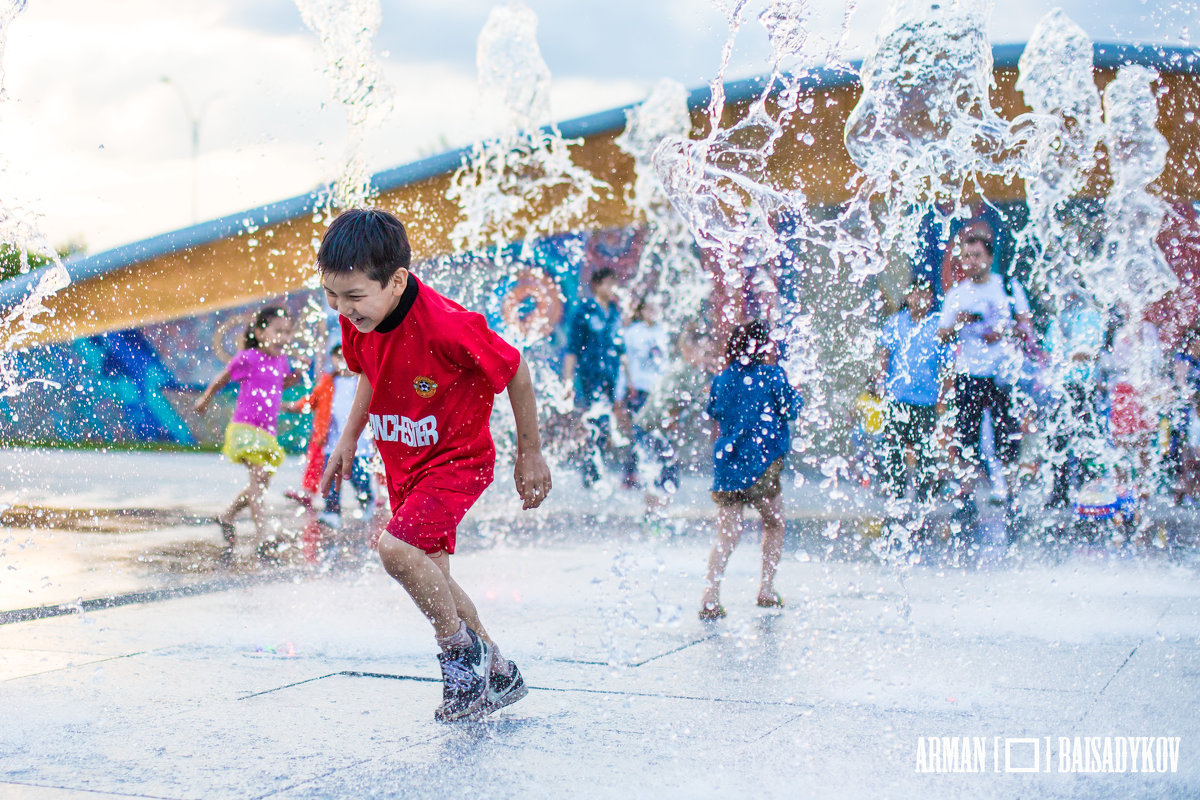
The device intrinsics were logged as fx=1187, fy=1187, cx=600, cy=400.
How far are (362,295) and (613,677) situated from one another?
4.99 feet

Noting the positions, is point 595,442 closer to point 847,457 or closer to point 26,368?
point 847,457

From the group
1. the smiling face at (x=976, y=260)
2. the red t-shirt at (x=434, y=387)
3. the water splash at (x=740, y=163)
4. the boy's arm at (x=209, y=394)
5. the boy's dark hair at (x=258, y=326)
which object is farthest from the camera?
the boy's dark hair at (x=258, y=326)

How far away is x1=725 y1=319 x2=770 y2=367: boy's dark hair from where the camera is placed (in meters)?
5.36

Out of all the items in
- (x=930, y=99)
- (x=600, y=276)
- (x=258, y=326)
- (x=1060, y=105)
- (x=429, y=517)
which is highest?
(x=1060, y=105)

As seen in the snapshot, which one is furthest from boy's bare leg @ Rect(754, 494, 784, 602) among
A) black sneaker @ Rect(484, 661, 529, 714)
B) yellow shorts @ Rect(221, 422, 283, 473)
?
yellow shorts @ Rect(221, 422, 283, 473)

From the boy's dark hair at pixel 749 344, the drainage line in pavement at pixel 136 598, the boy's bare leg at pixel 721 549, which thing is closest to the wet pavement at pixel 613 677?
the drainage line in pavement at pixel 136 598

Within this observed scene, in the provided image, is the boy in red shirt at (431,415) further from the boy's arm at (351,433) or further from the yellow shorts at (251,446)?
the yellow shorts at (251,446)

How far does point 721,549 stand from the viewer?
17.1 ft

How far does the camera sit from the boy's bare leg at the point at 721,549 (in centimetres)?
505

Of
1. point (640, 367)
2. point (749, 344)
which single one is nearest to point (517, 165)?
point (640, 367)

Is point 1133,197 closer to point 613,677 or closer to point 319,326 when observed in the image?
point 613,677

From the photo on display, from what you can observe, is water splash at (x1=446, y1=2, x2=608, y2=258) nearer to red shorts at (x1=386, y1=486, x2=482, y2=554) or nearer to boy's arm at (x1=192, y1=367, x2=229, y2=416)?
boy's arm at (x1=192, y1=367, x2=229, y2=416)

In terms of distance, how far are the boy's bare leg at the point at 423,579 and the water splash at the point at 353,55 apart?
18.7 ft

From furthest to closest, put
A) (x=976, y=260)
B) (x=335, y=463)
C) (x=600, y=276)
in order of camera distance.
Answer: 1. (x=600, y=276)
2. (x=976, y=260)
3. (x=335, y=463)
